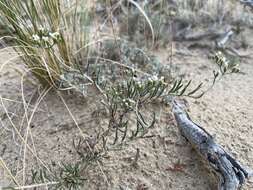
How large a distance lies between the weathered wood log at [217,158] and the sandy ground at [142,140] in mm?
78

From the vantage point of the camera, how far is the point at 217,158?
66.1 inches

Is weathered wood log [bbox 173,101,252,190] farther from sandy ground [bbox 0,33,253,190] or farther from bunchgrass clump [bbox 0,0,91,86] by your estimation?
bunchgrass clump [bbox 0,0,91,86]

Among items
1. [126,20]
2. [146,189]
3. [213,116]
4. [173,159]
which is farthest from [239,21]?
[146,189]

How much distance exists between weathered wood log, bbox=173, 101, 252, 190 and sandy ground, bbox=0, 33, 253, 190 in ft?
0.26

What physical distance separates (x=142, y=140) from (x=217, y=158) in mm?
393

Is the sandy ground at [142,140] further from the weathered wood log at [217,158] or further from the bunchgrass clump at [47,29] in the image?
the bunchgrass clump at [47,29]

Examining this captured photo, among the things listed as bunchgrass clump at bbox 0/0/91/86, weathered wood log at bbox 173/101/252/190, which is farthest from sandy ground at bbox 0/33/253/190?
bunchgrass clump at bbox 0/0/91/86

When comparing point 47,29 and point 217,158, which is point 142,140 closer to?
point 217,158

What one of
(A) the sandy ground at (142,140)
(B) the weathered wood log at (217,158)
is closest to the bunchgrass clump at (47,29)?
(A) the sandy ground at (142,140)

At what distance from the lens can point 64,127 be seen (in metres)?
2.00

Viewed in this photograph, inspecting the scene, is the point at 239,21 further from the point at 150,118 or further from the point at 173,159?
the point at 173,159

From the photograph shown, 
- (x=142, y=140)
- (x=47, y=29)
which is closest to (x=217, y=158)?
(x=142, y=140)

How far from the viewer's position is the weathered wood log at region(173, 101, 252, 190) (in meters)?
1.60

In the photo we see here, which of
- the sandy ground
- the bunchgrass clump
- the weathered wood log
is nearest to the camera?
the weathered wood log
